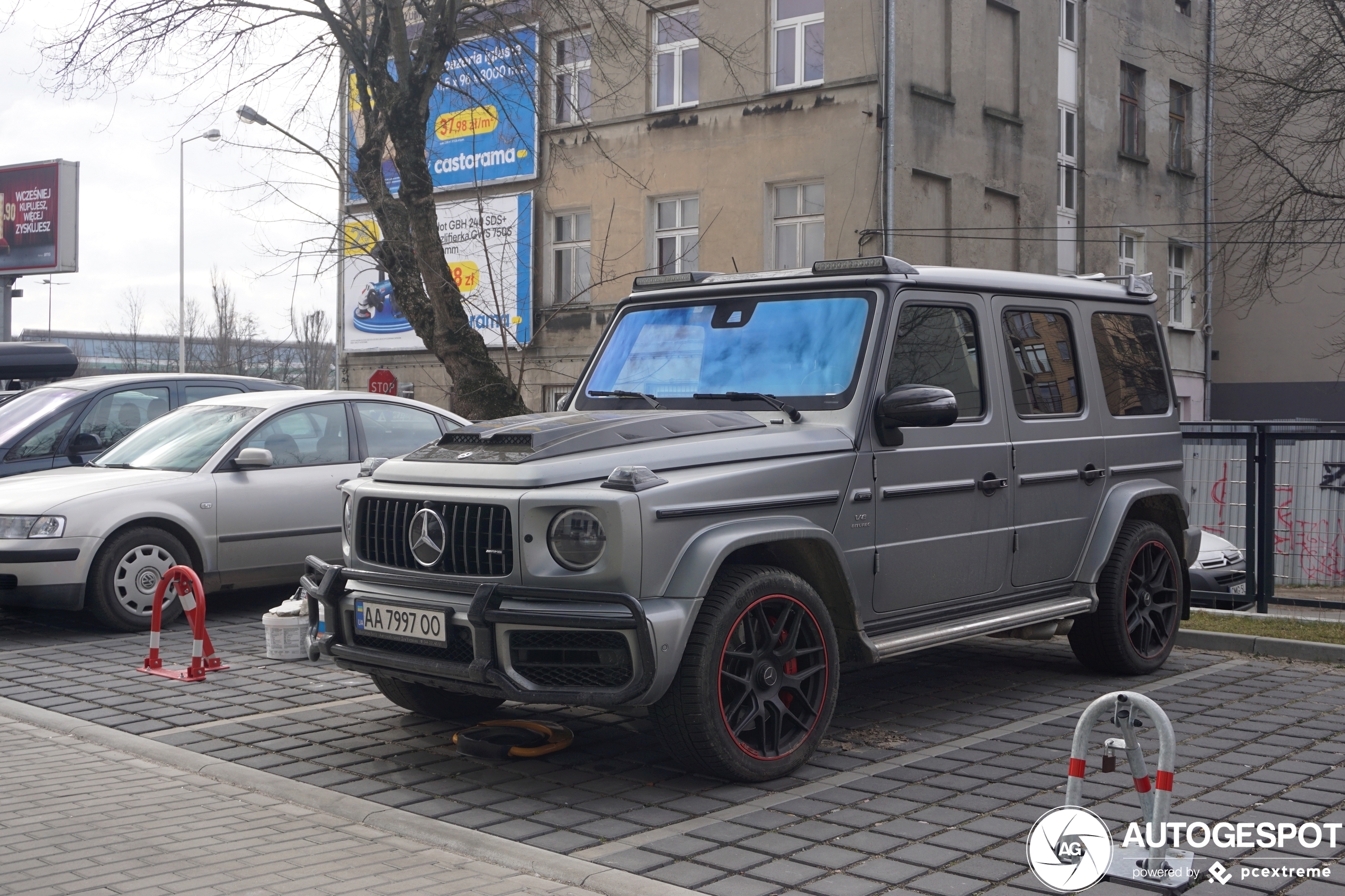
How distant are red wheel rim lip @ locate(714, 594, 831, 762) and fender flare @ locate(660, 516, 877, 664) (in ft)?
0.67

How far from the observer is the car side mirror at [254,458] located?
9.69 metres

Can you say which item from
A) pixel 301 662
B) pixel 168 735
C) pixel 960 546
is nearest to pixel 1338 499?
pixel 960 546

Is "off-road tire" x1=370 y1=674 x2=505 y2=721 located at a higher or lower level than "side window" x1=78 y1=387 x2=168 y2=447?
lower

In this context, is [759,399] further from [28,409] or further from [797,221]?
[797,221]

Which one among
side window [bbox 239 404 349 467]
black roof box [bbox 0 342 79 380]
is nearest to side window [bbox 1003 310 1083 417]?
side window [bbox 239 404 349 467]

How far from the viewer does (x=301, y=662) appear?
8398 millimetres

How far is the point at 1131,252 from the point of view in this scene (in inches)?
1174

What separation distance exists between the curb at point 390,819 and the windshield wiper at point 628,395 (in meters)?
2.32

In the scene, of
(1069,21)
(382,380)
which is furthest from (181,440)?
(1069,21)

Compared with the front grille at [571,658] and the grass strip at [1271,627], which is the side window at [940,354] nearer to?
the front grille at [571,658]

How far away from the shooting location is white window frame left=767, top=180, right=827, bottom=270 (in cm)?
2297

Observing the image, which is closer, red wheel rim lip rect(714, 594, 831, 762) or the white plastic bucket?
red wheel rim lip rect(714, 594, 831, 762)

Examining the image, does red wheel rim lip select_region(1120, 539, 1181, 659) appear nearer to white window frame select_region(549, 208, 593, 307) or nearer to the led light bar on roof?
the led light bar on roof

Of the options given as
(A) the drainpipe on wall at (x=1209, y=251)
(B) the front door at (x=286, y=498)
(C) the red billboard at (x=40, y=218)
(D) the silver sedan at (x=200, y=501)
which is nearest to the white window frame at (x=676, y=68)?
(A) the drainpipe on wall at (x=1209, y=251)
